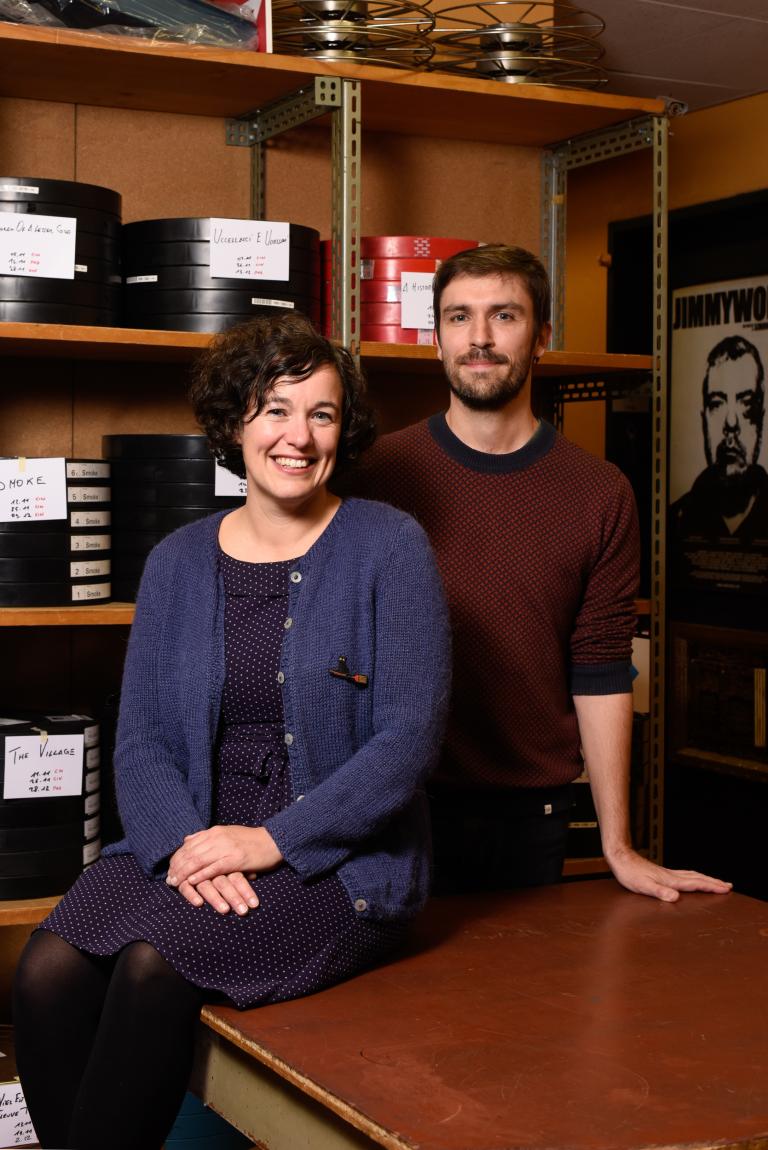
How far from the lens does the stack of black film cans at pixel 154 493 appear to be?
98.3 inches

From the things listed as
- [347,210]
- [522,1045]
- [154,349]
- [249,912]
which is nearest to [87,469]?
[154,349]

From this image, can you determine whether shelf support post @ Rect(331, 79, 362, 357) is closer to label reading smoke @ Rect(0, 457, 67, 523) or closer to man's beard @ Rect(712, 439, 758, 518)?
label reading smoke @ Rect(0, 457, 67, 523)

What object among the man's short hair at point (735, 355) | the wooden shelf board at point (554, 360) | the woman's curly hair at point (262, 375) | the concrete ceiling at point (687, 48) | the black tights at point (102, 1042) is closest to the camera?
the black tights at point (102, 1042)

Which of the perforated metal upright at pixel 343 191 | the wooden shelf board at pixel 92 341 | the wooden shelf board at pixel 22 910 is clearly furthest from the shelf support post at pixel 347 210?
the wooden shelf board at pixel 22 910

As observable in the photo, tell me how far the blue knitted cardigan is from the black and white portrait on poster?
3.25m

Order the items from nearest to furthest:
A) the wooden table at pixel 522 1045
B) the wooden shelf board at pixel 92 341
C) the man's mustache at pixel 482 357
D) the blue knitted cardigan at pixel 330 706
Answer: the wooden table at pixel 522 1045 → the blue knitted cardigan at pixel 330 706 → the man's mustache at pixel 482 357 → the wooden shelf board at pixel 92 341

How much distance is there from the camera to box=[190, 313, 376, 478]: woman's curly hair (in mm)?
1797

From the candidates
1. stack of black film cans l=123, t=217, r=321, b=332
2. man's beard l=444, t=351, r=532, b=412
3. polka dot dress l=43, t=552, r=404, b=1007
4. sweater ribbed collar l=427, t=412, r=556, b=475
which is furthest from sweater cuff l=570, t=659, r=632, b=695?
stack of black film cans l=123, t=217, r=321, b=332

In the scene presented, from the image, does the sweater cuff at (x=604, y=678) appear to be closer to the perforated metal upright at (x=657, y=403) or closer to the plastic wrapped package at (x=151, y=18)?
the perforated metal upright at (x=657, y=403)

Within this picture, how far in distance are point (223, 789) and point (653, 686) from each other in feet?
4.41

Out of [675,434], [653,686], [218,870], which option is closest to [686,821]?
[675,434]

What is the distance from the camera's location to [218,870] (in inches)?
62.1

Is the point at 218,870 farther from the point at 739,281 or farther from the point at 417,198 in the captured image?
the point at 739,281

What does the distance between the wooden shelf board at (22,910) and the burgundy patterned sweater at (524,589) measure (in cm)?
77
